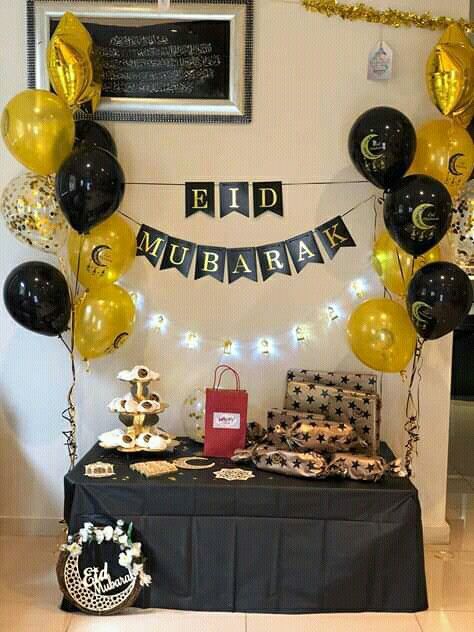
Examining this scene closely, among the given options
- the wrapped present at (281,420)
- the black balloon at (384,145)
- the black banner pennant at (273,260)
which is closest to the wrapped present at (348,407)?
the wrapped present at (281,420)

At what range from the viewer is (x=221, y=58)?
10.6 feet

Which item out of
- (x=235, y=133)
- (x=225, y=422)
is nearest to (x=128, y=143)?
(x=235, y=133)

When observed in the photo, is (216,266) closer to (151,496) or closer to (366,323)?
(366,323)

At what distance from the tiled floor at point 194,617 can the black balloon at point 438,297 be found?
0.98 metres

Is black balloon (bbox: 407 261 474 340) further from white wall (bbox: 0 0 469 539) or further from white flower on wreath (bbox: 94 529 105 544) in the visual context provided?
white flower on wreath (bbox: 94 529 105 544)

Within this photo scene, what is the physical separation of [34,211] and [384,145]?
4.15ft

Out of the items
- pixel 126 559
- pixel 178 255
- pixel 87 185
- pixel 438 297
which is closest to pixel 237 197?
pixel 178 255

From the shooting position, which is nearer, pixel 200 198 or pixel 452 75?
pixel 452 75

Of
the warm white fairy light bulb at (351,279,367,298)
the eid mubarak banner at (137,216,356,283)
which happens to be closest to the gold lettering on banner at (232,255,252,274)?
the eid mubarak banner at (137,216,356,283)

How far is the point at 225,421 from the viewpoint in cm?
308

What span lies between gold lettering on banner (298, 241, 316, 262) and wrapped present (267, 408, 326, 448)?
0.64 metres

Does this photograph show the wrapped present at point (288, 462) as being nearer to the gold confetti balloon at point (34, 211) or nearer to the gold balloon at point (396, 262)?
the gold balloon at point (396, 262)

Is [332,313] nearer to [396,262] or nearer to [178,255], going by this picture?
[396,262]

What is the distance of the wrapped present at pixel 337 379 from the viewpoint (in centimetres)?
324
